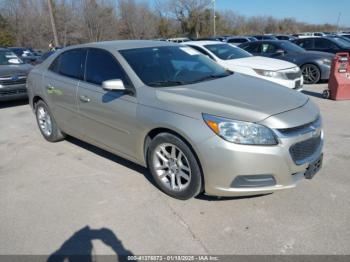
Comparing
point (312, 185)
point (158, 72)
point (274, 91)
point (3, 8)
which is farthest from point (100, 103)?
point (3, 8)

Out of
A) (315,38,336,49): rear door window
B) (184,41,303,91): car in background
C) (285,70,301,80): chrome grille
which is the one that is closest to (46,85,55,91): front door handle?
(184,41,303,91): car in background

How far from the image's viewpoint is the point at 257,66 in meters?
7.57

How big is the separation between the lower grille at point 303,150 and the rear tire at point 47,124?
3701 mm

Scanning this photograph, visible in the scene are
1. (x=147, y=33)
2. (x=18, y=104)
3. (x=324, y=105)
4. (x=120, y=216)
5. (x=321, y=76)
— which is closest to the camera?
(x=120, y=216)

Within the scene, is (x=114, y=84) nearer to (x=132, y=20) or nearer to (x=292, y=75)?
(x=292, y=75)

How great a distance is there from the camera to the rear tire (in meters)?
5.21

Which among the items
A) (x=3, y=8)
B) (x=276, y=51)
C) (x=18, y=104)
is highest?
(x=3, y=8)

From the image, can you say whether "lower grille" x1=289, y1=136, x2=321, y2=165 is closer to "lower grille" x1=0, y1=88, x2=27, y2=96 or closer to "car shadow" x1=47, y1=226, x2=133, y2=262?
→ "car shadow" x1=47, y1=226, x2=133, y2=262

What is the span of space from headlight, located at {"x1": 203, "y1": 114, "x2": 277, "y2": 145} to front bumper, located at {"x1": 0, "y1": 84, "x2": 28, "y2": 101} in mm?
7283

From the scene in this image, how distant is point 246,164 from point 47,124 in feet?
12.6

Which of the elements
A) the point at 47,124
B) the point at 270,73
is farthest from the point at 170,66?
the point at 270,73

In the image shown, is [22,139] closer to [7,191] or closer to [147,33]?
[7,191]

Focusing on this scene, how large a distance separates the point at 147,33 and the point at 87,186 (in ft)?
154

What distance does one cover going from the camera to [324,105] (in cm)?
731
